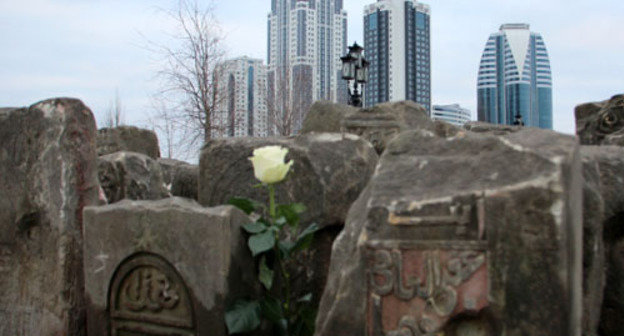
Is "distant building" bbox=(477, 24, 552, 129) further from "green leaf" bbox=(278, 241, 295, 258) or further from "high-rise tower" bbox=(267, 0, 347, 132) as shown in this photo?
"green leaf" bbox=(278, 241, 295, 258)

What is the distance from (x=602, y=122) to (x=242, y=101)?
59.6ft

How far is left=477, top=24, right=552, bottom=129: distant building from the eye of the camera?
36969 mm

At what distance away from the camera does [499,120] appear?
37031 millimetres

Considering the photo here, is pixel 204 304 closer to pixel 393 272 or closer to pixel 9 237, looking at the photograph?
pixel 393 272

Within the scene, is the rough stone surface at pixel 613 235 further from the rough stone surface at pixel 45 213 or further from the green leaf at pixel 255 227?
the rough stone surface at pixel 45 213

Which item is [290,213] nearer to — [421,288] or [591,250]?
[421,288]

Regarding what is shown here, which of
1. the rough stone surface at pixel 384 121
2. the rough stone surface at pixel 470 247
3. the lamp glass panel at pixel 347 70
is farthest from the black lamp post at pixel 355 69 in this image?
the rough stone surface at pixel 470 247

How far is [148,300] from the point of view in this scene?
8.66 ft

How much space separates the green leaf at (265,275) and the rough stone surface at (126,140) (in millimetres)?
7836

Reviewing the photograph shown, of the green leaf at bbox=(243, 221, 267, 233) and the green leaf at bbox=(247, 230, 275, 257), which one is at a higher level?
the green leaf at bbox=(243, 221, 267, 233)

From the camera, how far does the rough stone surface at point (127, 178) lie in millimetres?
4824

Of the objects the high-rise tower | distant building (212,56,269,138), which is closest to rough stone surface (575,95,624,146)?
distant building (212,56,269,138)

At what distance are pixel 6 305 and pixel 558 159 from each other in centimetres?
294

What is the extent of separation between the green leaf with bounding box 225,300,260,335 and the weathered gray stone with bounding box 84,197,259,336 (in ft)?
0.18
